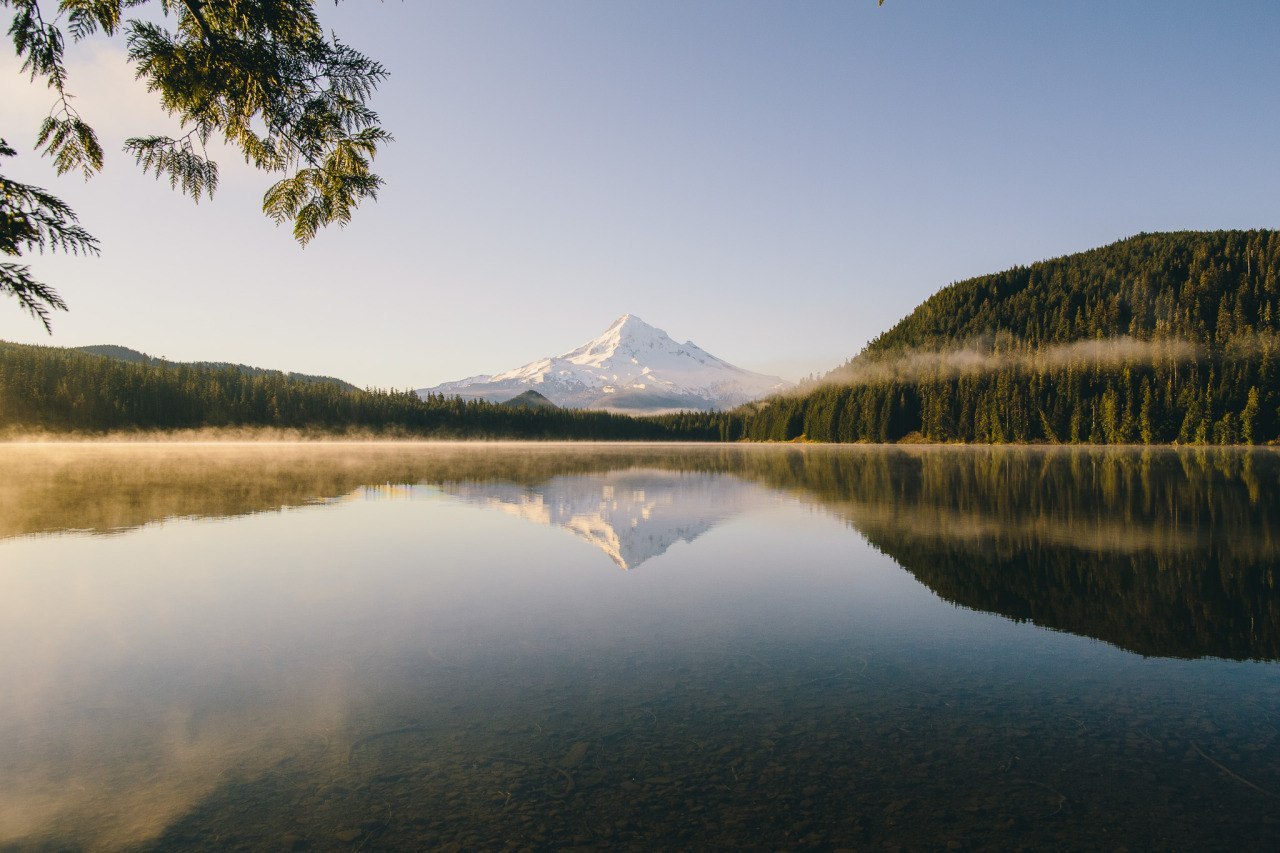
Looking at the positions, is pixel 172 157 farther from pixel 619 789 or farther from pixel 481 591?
pixel 481 591

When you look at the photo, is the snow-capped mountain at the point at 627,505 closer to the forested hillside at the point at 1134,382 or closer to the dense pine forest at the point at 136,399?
the forested hillside at the point at 1134,382

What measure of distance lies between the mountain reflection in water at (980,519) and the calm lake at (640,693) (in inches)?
7.1

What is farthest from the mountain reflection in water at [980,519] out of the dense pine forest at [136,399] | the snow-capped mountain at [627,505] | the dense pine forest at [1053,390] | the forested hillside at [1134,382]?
the dense pine forest at [136,399]

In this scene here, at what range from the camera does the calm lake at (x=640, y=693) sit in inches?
226

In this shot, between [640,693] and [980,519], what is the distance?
20564 mm

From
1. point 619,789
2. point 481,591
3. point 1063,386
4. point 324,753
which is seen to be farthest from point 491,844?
point 1063,386

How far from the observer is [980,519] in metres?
24.7

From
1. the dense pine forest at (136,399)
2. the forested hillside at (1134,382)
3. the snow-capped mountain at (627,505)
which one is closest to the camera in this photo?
the snow-capped mountain at (627,505)

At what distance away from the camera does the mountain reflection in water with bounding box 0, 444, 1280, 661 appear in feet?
40.8

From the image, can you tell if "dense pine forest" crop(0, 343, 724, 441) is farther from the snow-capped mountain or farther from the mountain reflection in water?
the snow-capped mountain

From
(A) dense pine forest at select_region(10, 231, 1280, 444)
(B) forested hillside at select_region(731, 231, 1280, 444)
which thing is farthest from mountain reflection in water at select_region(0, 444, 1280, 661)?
(A) dense pine forest at select_region(10, 231, 1280, 444)

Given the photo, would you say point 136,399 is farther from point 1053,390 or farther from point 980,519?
point 1053,390

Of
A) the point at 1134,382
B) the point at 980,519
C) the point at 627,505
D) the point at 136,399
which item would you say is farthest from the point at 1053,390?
the point at 136,399

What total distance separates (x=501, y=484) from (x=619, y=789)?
37.4 meters
